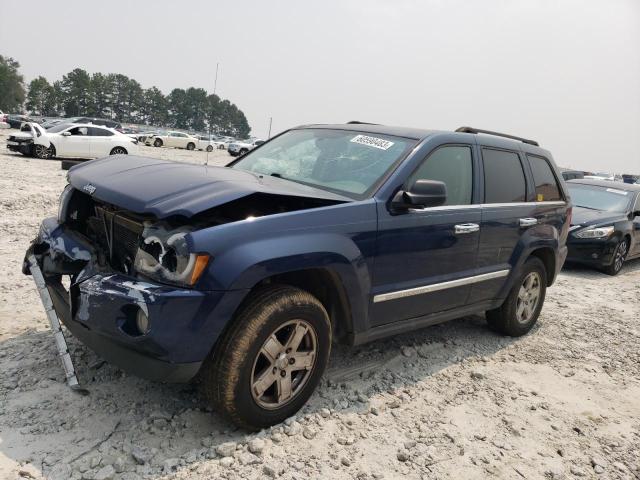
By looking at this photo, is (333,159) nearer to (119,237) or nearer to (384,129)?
(384,129)

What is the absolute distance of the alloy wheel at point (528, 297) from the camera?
4973 mm

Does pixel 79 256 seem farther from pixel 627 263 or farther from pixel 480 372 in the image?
pixel 627 263

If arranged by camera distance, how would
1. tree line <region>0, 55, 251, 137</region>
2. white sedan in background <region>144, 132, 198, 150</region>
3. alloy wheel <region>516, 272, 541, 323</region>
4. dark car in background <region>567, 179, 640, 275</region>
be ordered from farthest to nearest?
tree line <region>0, 55, 251, 137</region> < white sedan in background <region>144, 132, 198, 150</region> < dark car in background <region>567, 179, 640, 275</region> < alloy wheel <region>516, 272, 541, 323</region>

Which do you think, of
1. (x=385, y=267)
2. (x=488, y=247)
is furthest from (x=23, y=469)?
(x=488, y=247)

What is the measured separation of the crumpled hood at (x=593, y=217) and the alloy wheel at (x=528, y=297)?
4.17m

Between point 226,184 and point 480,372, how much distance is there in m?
2.61

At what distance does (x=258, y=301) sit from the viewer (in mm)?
2773

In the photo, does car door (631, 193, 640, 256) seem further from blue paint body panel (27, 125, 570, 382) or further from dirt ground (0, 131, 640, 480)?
blue paint body panel (27, 125, 570, 382)

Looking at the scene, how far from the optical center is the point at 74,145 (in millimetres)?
18828

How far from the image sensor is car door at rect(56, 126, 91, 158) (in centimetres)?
1873

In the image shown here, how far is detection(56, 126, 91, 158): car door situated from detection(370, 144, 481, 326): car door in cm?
1775

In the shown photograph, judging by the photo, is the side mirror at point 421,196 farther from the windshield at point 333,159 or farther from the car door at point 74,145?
the car door at point 74,145

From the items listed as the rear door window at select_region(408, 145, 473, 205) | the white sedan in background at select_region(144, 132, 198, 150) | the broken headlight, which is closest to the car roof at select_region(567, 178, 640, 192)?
the rear door window at select_region(408, 145, 473, 205)

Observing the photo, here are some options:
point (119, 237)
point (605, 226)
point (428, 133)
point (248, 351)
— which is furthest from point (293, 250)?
point (605, 226)
